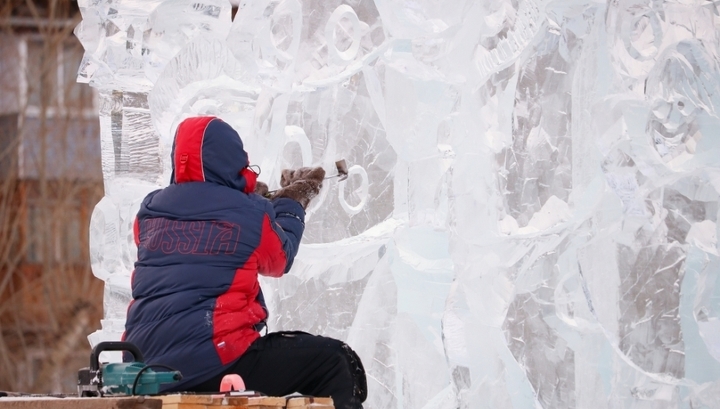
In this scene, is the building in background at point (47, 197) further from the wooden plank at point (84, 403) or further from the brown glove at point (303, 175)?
the wooden plank at point (84, 403)

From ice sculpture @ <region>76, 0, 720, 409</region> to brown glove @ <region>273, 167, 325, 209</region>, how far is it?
0.90ft

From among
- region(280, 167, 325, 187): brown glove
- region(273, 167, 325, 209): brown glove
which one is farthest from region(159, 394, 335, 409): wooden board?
region(280, 167, 325, 187): brown glove

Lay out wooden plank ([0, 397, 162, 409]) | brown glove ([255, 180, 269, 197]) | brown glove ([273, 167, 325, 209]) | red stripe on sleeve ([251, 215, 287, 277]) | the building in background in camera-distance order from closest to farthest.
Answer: wooden plank ([0, 397, 162, 409]) < red stripe on sleeve ([251, 215, 287, 277]) < brown glove ([273, 167, 325, 209]) < brown glove ([255, 180, 269, 197]) < the building in background

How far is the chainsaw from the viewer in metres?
2.72

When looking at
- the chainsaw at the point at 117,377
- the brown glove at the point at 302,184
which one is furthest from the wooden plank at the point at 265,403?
the brown glove at the point at 302,184

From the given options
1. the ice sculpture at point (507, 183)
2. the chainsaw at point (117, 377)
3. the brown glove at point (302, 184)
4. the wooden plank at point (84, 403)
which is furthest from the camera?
the ice sculpture at point (507, 183)

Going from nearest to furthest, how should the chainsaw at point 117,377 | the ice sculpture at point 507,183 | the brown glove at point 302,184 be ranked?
1. the chainsaw at point 117,377
2. the brown glove at point 302,184
3. the ice sculpture at point 507,183

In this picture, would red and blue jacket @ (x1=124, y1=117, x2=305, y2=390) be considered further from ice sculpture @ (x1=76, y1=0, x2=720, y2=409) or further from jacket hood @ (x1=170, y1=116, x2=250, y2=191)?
ice sculpture @ (x1=76, y1=0, x2=720, y2=409)

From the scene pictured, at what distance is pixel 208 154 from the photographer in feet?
10.5

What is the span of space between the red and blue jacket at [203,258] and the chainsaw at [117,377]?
0.27 m

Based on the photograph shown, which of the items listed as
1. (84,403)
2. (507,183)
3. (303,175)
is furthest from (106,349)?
(507,183)

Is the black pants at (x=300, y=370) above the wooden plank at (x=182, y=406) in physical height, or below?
below

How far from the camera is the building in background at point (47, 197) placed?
1102 cm

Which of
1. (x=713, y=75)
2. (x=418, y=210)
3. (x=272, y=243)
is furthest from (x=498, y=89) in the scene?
(x=272, y=243)
